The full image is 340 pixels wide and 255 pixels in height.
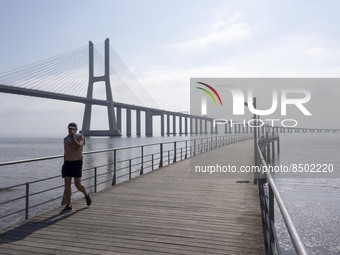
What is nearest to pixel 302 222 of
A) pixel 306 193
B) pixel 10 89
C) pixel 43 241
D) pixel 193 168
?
pixel 193 168

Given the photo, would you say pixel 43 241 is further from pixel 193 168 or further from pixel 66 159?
pixel 193 168

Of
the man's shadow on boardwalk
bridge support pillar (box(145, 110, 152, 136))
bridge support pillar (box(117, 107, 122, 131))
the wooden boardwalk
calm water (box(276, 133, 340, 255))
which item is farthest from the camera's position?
bridge support pillar (box(145, 110, 152, 136))

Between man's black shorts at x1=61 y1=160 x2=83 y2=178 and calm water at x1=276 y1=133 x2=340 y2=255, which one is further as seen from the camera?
calm water at x1=276 y1=133 x2=340 y2=255

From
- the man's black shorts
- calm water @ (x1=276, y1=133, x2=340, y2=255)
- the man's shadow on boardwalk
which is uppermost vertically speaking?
the man's black shorts

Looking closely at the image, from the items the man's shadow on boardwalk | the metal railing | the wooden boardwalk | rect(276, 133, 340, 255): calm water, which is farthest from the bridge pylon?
the man's shadow on boardwalk

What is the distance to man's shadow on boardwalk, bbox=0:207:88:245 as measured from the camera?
4238 millimetres

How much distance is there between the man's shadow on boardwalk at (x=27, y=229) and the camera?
13.9 ft

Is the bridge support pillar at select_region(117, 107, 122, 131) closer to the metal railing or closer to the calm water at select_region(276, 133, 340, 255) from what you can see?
the metal railing

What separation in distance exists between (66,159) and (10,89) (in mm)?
48097

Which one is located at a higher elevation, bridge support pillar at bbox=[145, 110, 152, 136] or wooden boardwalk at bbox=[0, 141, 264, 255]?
bridge support pillar at bbox=[145, 110, 152, 136]

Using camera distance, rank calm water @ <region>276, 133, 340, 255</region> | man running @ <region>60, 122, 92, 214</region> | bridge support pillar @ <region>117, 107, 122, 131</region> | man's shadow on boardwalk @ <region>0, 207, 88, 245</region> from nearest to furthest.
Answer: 1. man's shadow on boardwalk @ <region>0, 207, 88, 245</region>
2. man running @ <region>60, 122, 92, 214</region>
3. calm water @ <region>276, 133, 340, 255</region>
4. bridge support pillar @ <region>117, 107, 122, 131</region>

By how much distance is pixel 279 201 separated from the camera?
8.89 ft

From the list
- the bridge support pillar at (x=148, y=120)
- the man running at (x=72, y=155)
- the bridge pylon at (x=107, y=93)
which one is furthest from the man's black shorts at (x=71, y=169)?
the bridge support pillar at (x=148, y=120)

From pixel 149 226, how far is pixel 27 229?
5.65 feet
